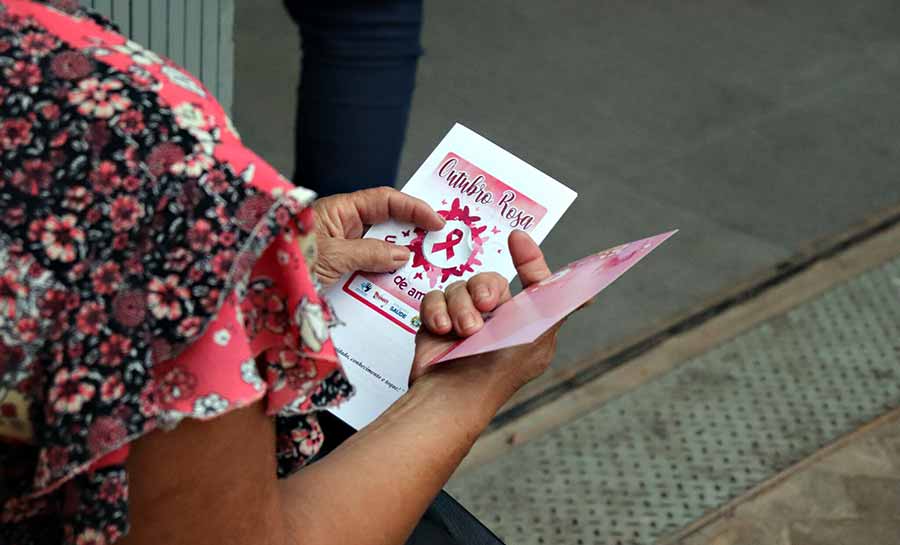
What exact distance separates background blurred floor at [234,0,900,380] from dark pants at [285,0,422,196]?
0.63 meters

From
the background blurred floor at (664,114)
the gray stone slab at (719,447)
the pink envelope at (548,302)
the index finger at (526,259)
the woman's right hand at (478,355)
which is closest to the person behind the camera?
the pink envelope at (548,302)

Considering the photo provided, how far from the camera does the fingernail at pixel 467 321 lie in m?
1.32

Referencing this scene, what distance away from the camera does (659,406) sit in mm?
2410

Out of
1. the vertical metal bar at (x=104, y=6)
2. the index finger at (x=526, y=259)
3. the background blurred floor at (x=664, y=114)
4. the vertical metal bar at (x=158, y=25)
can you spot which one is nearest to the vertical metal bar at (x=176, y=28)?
the vertical metal bar at (x=158, y=25)

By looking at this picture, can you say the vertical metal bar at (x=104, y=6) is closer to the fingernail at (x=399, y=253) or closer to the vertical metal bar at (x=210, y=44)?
the vertical metal bar at (x=210, y=44)

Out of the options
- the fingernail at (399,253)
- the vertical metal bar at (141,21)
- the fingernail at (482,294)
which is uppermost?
the fingernail at (482,294)

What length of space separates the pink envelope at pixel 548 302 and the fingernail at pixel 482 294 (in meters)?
0.02

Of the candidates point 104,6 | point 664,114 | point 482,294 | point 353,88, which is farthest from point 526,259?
point 664,114

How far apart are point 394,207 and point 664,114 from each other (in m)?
1.90

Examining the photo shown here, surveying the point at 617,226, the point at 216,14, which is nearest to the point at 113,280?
the point at 216,14

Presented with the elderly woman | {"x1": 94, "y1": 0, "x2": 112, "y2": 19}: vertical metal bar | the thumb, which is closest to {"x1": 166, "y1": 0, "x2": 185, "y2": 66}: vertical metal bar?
{"x1": 94, "y1": 0, "x2": 112, "y2": 19}: vertical metal bar

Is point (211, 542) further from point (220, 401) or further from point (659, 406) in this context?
point (659, 406)

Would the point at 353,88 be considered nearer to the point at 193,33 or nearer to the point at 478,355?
the point at 193,33

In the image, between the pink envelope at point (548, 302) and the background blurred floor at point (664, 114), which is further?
the background blurred floor at point (664, 114)
